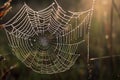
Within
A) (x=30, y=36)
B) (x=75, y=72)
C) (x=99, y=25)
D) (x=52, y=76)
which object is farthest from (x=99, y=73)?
(x=30, y=36)

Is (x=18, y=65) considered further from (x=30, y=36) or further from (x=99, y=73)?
(x=99, y=73)

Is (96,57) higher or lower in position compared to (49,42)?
lower

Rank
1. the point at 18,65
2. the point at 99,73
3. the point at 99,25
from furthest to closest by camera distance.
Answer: the point at 99,25
the point at 18,65
the point at 99,73

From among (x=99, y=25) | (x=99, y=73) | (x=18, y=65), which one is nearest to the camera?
(x=99, y=73)

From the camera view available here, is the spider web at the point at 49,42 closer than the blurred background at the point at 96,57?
No
